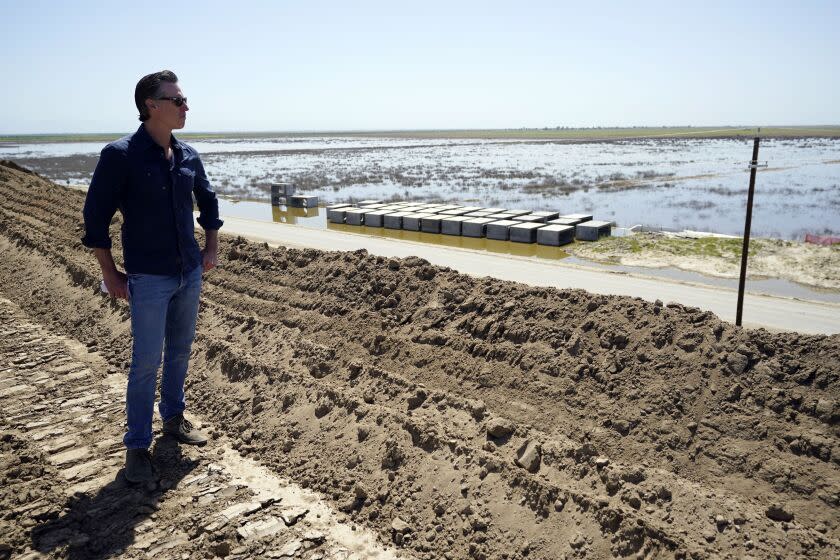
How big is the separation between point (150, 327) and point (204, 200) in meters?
1.20

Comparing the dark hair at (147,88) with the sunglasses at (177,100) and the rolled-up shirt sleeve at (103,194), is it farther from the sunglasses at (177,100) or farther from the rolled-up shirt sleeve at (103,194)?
the rolled-up shirt sleeve at (103,194)

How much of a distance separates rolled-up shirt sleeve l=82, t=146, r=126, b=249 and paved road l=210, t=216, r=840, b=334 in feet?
32.8

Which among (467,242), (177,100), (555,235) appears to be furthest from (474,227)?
(177,100)

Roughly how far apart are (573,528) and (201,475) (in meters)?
3.05

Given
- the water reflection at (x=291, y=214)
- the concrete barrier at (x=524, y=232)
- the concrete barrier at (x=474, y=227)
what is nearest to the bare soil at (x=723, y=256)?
the concrete barrier at (x=524, y=232)

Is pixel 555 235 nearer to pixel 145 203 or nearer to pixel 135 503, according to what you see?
pixel 145 203

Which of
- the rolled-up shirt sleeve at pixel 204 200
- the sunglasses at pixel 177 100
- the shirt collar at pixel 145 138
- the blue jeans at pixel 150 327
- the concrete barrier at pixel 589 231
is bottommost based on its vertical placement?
the concrete barrier at pixel 589 231

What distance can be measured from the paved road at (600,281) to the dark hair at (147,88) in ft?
32.4

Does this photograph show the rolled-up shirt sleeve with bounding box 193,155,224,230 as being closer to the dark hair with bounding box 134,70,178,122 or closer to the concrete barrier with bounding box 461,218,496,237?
the dark hair with bounding box 134,70,178,122

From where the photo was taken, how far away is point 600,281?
544 inches

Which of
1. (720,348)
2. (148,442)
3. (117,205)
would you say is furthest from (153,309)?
(720,348)

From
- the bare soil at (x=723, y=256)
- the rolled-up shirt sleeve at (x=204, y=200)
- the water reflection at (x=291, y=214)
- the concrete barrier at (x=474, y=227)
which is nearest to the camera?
the rolled-up shirt sleeve at (x=204, y=200)

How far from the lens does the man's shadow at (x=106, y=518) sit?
4.25 m

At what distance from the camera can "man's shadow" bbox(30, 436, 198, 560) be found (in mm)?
4250
